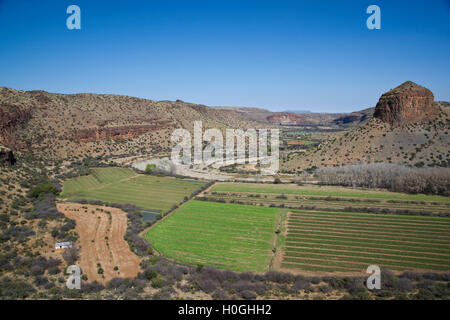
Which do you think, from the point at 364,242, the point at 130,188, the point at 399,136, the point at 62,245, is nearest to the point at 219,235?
the point at 364,242

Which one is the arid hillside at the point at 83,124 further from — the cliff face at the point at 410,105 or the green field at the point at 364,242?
the cliff face at the point at 410,105

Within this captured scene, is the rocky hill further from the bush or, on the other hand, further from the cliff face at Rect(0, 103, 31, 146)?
the cliff face at Rect(0, 103, 31, 146)

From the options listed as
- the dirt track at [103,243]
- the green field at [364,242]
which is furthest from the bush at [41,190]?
the green field at [364,242]

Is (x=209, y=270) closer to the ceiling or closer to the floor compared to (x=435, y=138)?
Result: closer to the floor

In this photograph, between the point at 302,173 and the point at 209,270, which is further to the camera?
the point at 302,173

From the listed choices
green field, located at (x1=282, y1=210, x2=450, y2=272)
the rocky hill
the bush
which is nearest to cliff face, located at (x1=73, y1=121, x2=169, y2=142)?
the bush

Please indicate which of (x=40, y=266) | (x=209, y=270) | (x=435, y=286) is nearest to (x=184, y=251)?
(x=209, y=270)
